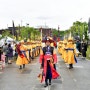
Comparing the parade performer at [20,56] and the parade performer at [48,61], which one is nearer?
the parade performer at [48,61]

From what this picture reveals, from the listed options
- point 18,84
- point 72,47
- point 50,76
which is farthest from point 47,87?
point 72,47

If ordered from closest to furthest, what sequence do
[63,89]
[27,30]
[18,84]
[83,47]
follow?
[63,89] < [18,84] < [83,47] < [27,30]

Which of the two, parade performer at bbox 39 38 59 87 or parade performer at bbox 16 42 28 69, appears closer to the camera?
parade performer at bbox 39 38 59 87

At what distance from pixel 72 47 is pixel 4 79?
262 inches

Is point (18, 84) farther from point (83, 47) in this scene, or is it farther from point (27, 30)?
point (27, 30)

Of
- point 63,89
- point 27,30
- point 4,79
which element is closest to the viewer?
point 63,89

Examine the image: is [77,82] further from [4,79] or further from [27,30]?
[27,30]

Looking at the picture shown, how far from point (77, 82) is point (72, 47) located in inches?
271

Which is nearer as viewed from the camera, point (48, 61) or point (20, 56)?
point (48, 61)

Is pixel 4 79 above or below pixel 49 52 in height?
below

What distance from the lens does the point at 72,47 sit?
23266 mm

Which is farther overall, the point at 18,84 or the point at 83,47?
the point at 83,47

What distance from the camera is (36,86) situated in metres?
15.2

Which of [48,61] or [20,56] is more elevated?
[48,61]
